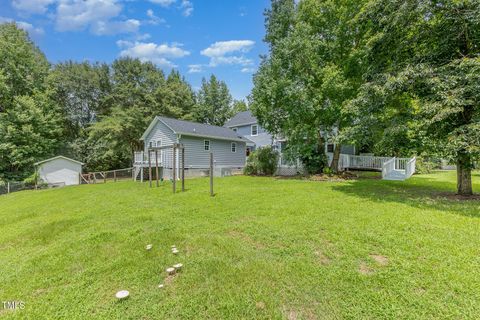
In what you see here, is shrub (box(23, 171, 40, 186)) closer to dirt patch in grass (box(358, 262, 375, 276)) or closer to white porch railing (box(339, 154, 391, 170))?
dirt patch in grass (box(358, 262, 375, 276))

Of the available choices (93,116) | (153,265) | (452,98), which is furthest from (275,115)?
(93,116)

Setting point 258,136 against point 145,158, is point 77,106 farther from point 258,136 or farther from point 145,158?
point 258,136

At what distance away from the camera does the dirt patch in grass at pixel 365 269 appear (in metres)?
3.05

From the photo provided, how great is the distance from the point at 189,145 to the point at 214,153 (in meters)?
2.39

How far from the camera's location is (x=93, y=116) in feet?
101

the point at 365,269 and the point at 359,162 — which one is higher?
the point at 359,162

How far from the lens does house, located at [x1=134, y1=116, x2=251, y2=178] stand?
16797mm

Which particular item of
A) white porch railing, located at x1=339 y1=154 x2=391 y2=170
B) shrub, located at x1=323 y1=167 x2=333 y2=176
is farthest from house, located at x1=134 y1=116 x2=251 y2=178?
white porch railing, located at x1=339 y1=154 x2=391 y2=170

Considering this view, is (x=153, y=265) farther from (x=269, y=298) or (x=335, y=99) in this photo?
(x=335, y=99)

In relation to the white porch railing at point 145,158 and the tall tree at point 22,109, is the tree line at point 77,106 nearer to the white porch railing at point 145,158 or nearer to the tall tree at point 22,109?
the tall tree at point 22,109

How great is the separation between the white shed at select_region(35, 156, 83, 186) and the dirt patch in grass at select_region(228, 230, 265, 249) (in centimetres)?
2189

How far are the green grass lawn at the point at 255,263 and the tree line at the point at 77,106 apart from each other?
2060cm

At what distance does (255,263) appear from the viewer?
3.40 metres

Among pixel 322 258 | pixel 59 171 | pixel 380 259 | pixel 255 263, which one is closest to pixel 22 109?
pixel 59 171
